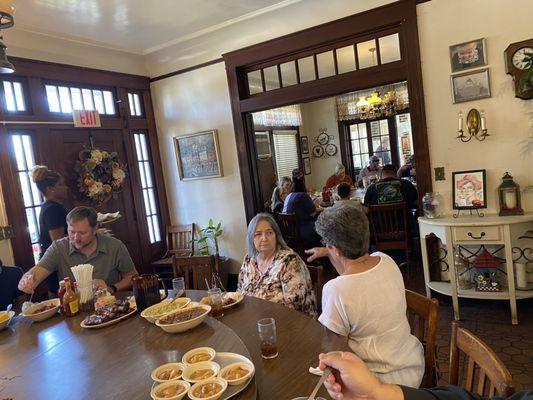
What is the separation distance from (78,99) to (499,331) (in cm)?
453

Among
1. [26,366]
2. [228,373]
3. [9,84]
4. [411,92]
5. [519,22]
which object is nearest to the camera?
[228,373]

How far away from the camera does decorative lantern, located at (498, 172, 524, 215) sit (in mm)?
3082

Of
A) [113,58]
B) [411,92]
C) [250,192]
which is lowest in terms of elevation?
[250,192]

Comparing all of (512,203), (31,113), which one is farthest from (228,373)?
(31,113)

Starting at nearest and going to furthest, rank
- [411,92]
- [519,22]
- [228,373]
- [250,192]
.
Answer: [228,373] → [519,22] → [411,92] → [250,192]

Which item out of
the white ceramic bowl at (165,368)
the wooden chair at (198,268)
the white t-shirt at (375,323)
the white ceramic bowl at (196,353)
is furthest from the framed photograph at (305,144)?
the white ceramic bowl at (165,368)

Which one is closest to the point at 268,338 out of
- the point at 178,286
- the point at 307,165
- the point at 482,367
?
the point at 482,367

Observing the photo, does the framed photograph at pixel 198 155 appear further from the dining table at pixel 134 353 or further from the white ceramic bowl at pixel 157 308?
the dining table at pixel 134 353

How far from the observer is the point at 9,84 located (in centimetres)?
374

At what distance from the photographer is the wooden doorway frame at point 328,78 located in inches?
136

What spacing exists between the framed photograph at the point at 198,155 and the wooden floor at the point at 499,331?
2800mm

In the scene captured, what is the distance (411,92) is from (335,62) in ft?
2.69

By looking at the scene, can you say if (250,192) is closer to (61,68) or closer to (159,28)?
(159,28)

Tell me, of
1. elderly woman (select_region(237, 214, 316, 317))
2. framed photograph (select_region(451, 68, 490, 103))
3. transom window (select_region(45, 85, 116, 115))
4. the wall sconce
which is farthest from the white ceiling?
elderly woman (select_region(237, 214, 316, 317))
